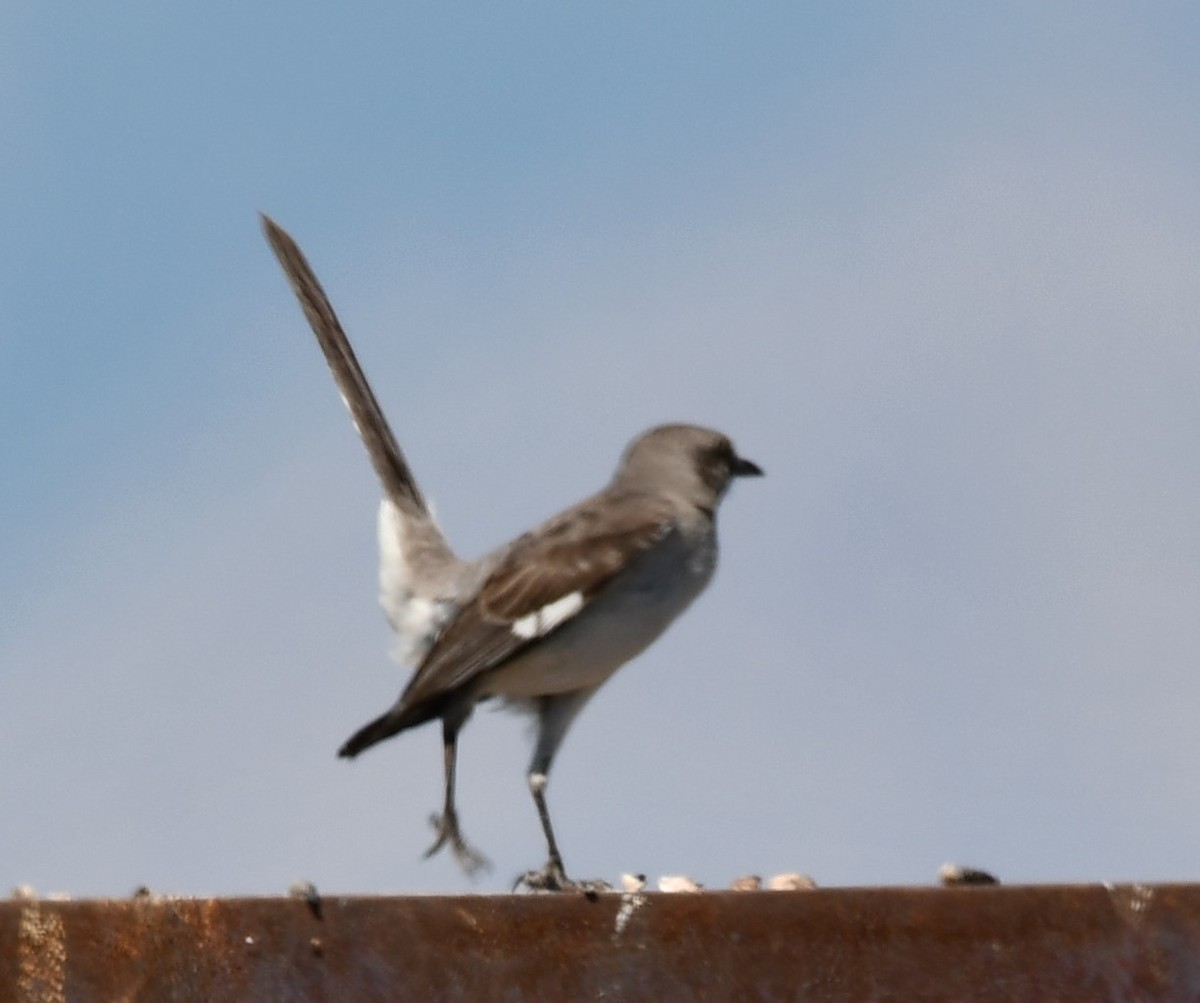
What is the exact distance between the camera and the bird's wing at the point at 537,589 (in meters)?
7.39

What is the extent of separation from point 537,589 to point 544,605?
94mm

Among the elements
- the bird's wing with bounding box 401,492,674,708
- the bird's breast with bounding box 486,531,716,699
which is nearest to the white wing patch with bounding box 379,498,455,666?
the bird's wing with bounding box 401,492,674,708

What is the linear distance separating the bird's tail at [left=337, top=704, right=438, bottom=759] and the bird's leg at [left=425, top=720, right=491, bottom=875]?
0.57 ft

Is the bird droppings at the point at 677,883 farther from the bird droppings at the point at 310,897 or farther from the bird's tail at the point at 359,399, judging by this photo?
the bird's tail at the point at 359,399

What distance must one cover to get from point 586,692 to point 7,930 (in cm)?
407

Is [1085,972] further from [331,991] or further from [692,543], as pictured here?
[692,543]

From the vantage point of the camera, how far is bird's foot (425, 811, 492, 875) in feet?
25.1

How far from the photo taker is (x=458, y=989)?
12.4ft

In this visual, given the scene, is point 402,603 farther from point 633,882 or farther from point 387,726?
point 633,882

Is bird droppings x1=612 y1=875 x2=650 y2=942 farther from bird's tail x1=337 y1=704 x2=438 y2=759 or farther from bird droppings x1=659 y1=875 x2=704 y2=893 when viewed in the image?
bird's tail x1=337 y1=704 x2=438 y2=759

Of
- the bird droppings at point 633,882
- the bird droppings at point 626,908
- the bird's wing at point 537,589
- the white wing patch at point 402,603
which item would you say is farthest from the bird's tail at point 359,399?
the bird droppings at point 626,908

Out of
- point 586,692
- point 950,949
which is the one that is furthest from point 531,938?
point 586,692

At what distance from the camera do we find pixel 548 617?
24.3 feet

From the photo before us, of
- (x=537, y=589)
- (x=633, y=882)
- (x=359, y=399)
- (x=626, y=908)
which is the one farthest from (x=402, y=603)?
(x=626, y=908)
